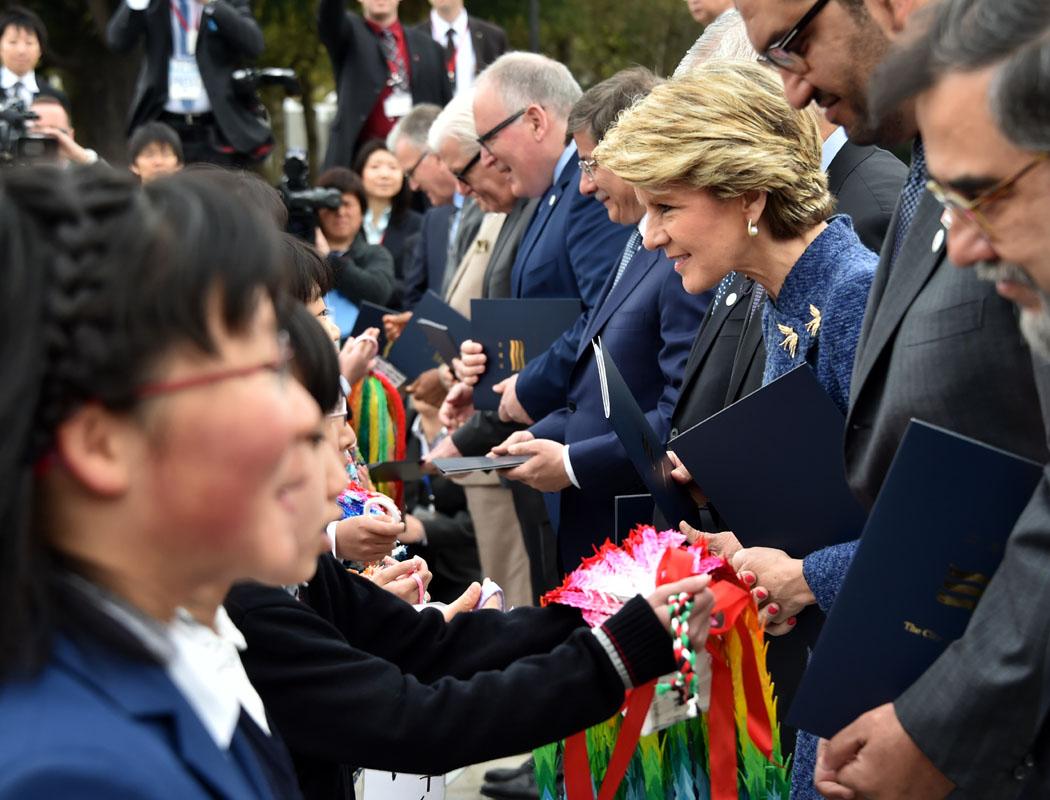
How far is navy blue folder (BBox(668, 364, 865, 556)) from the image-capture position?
8.30 ft

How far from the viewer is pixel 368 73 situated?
964cm

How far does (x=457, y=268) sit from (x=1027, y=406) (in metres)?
4.59

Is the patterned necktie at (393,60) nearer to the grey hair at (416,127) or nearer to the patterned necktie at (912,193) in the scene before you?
the grey hair at (416,127)

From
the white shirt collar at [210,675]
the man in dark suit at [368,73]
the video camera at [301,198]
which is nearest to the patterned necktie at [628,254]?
the video camera at [301,198]

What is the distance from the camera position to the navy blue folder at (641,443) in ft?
9.55

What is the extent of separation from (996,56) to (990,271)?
0.92ft

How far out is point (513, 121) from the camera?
521cm

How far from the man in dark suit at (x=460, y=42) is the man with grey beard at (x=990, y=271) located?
8.79 m

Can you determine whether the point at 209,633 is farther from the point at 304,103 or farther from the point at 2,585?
the point at 304,103

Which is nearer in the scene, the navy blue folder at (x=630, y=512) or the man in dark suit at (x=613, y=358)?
the navy blue folder at (x=630, y=512)

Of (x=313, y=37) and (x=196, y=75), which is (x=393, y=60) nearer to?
(x=196, y=75)

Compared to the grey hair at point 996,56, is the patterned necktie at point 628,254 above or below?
below

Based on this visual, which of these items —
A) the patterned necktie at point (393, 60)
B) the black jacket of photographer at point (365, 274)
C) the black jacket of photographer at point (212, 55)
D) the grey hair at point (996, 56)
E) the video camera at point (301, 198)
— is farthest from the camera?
the patterned necktie at point (393, 60)

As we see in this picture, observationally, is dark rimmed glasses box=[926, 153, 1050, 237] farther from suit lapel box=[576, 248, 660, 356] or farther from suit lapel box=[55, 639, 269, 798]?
suit lapel box=[576, 248, 660, 356]
